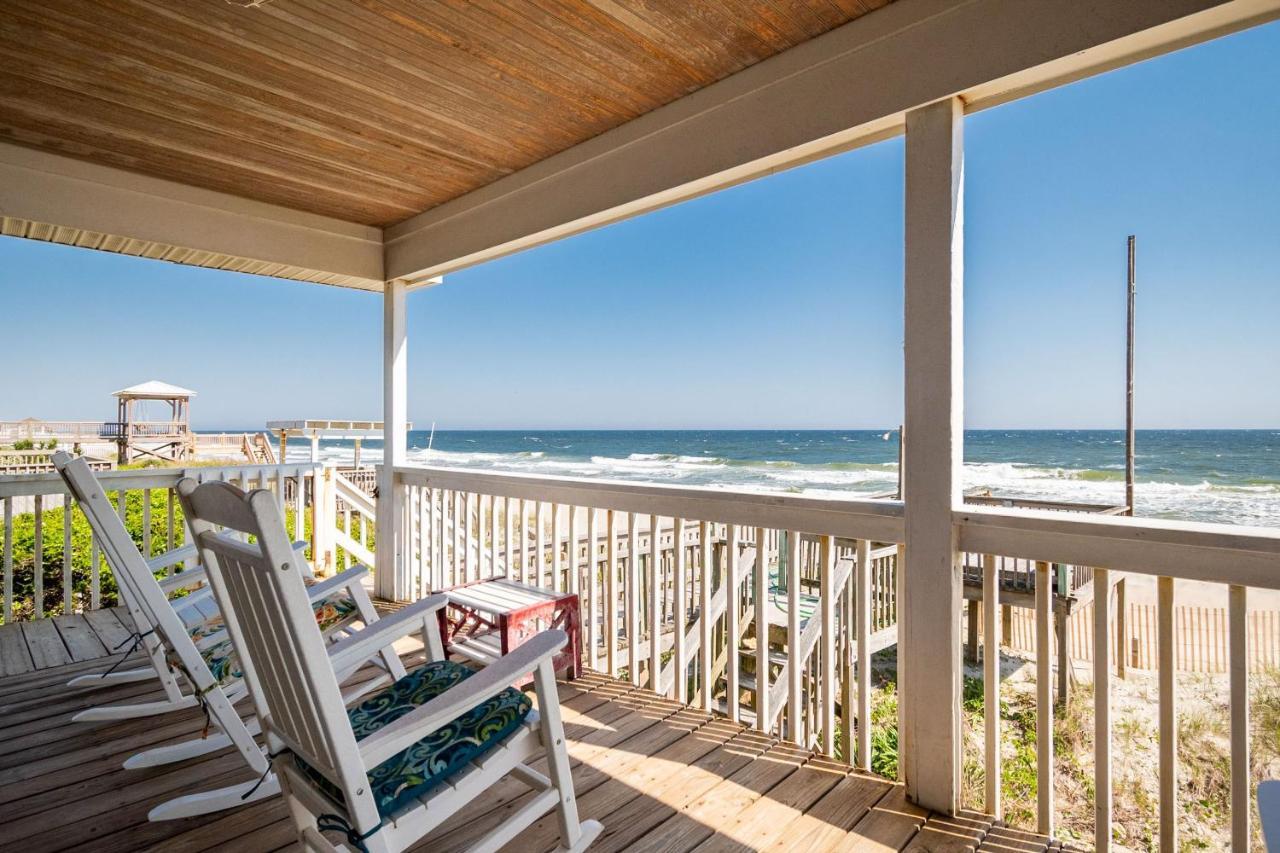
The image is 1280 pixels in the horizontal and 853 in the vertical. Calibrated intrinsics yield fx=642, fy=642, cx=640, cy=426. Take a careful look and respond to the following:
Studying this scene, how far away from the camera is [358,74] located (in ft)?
7.69

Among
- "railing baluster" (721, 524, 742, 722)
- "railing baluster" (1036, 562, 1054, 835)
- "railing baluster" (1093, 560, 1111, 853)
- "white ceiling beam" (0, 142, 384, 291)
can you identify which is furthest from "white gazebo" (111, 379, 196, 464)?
"railing baluster" (1093, 560, 1111, 853)

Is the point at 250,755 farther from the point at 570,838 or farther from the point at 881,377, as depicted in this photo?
the point at 881,377

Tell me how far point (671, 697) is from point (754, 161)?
2199 millimetres

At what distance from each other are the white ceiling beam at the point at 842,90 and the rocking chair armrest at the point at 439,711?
1.88m

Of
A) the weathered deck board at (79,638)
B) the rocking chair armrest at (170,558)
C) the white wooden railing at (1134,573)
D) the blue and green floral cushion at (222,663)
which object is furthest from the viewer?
the weathered deck board at (79,638)

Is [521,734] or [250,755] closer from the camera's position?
[521,734]

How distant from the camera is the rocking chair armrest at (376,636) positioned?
1661 mm

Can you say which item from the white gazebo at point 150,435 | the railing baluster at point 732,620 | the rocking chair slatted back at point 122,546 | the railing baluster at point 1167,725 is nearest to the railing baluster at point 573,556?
the railing baluster at point 732,620

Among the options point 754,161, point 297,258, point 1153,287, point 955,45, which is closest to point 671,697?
point 754,161

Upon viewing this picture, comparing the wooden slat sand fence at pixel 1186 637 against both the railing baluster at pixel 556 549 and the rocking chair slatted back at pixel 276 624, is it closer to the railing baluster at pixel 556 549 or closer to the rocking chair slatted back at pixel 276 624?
the railing baluster at pixel 556 549

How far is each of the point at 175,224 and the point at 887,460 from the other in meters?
21.1

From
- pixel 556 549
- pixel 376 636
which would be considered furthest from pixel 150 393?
pixel 376 636

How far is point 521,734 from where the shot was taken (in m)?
1.48

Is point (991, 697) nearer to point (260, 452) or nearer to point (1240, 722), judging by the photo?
point (1240, 722)
